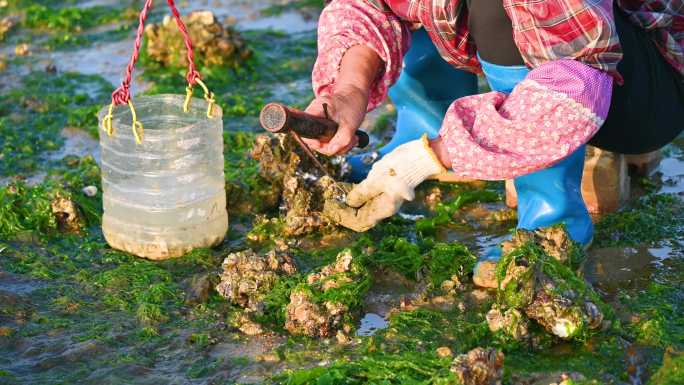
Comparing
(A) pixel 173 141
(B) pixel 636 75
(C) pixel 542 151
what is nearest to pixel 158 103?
(A) pixel 173 141

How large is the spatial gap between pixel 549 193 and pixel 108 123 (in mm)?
1778

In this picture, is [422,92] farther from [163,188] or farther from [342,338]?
[342,338]

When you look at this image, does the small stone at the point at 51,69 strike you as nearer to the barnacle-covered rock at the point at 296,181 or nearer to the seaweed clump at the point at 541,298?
the barnacle-covered rock at the point at 296,181

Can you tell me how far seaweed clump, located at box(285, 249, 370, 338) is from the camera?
3348mm

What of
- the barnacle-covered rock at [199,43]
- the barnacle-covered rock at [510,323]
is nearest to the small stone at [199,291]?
the barnacle-covered rock at [510,323]

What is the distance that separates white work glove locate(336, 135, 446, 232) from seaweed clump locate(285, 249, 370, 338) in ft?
0.97

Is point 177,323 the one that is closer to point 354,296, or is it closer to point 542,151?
point 354,296

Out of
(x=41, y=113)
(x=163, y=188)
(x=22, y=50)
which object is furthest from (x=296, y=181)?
(x=22, y=50)

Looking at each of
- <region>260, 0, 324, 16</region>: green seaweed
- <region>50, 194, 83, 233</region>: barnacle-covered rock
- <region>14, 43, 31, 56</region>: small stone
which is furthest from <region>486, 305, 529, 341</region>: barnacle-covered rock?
<region>260, 0, 324, 16</region>: green seaweed

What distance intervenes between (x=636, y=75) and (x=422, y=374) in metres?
1.50

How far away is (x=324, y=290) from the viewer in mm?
3461

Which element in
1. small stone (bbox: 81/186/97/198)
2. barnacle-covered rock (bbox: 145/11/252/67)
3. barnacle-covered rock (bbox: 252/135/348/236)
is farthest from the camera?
barnacle-covered rock (bbox: 145/11/252/67)

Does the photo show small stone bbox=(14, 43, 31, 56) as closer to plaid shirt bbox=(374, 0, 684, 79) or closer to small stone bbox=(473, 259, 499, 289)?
Answer: plaid shirt bbox=(374, 0, 684, 79)

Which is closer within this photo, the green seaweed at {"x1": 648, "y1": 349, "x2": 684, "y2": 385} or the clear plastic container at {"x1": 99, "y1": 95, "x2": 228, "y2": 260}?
→ the green seaweed at {"x1": 648, "y1": 349, "x2": 684, "y2": 385}
